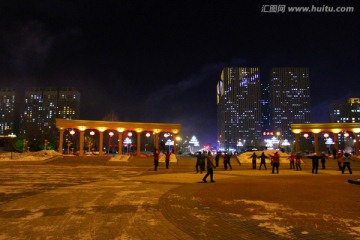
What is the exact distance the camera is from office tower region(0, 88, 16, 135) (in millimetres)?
139625

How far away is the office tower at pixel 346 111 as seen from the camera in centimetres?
13950

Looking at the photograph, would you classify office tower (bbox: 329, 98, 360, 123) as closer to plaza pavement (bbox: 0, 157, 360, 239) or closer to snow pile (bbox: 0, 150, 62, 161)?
snow pile (bbox: 0, 150, 62, 161)

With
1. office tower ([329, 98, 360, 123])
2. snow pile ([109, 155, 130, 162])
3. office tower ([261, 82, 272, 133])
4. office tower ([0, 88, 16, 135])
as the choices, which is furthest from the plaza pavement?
office tower ([261, 82, 272, 133])

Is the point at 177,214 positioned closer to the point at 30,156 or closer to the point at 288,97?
the point at 30,156

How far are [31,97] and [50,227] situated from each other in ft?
508

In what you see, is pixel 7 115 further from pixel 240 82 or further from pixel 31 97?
pixel 240 82

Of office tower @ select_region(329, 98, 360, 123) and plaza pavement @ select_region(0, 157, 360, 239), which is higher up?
office tower @ select_region(329, 98, 360, 123)

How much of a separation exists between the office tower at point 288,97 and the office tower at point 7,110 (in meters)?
128

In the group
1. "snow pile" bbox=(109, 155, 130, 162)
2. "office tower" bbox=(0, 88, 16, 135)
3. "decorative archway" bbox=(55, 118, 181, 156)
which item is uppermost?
"office tower" bbox=(0, 88, 16, 135)

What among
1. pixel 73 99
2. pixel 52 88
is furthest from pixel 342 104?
pixel 52 88

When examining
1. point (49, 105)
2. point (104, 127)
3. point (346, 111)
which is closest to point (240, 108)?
point (346, 111)

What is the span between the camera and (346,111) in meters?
143

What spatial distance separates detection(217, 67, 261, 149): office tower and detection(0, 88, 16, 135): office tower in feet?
344

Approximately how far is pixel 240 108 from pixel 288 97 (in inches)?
1060
